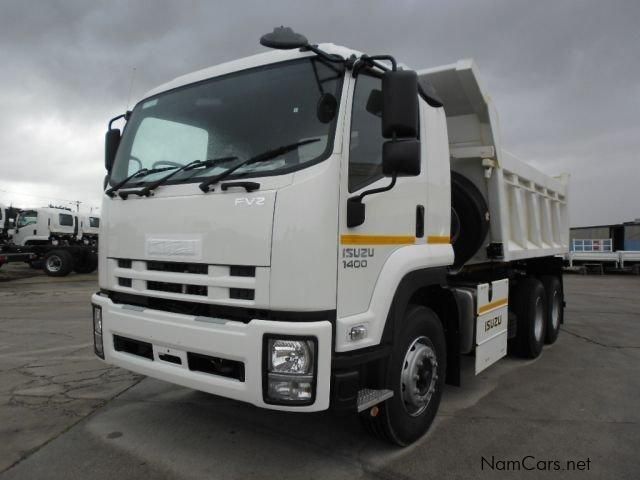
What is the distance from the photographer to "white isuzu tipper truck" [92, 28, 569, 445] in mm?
2518

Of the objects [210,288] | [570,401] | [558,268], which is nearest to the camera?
[210,288]

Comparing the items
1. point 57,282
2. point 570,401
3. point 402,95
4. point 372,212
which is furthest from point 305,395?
point 57,282

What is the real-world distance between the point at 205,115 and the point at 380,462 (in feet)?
8.20

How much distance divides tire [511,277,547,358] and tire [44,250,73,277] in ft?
57.5

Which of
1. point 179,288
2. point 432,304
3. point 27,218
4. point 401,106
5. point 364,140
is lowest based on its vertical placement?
point 432,304

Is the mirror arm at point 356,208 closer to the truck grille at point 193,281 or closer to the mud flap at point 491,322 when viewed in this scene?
the truck grille at point 193,281

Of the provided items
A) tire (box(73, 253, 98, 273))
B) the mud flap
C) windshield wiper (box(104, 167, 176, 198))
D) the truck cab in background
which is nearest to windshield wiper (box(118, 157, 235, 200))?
windshield wiper (box(104, 167, 176, 198))

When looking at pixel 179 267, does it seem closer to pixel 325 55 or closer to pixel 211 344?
pixel 211 344

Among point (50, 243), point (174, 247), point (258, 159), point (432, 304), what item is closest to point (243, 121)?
point (258, 159)

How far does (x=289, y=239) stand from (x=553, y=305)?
525cm

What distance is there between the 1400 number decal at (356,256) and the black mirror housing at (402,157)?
0.47 meters

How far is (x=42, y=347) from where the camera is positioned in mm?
6195

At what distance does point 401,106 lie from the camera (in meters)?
2.54

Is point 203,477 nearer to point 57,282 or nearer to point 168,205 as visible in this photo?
point 168,205
